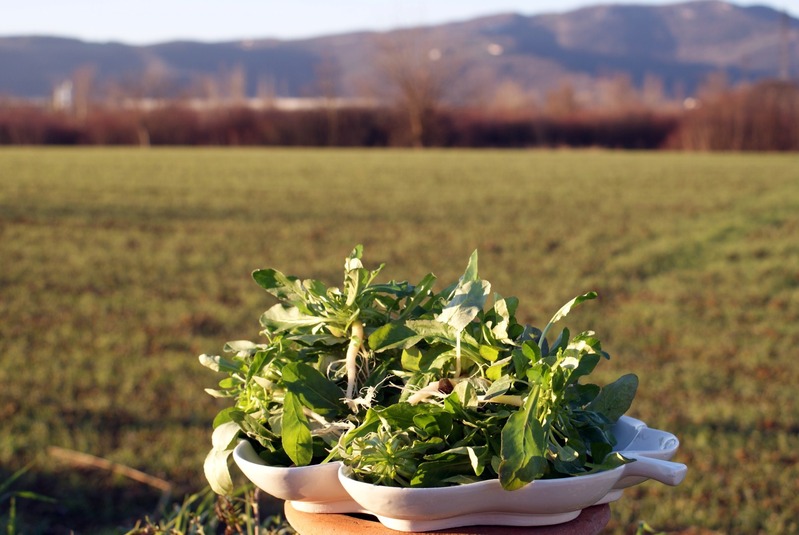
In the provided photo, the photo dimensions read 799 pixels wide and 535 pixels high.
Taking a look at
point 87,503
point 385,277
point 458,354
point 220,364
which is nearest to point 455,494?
point 458,354

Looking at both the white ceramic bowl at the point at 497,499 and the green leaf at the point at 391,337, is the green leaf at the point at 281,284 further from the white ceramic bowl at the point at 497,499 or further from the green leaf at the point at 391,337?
the white ceramic bowl at the point at 497,499

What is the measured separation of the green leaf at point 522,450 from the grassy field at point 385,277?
2.41 metres

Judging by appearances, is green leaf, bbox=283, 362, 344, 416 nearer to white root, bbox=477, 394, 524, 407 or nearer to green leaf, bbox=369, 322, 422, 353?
green leaf, bbox=369, 322, 422, 353

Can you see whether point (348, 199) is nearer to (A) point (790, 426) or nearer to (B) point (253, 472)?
(A) point (790, 426)

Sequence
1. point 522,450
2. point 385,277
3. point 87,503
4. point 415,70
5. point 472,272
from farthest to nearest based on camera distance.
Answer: point 415,70
point 385,277
point 87,503
point 472,272
point 522,450

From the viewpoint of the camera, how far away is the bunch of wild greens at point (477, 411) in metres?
1.01

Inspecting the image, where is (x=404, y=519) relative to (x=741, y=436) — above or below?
above

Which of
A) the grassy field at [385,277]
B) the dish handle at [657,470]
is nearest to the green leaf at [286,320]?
the dish handle at [657,470]

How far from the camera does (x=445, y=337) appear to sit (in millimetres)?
1136

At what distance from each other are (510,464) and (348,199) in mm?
12180

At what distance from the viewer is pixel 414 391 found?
3.66 ft

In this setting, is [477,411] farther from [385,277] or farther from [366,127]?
[366,127]

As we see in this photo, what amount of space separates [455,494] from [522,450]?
0.32ft

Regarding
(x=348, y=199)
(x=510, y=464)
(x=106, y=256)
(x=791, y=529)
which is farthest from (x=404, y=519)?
(x=348, y=199)
